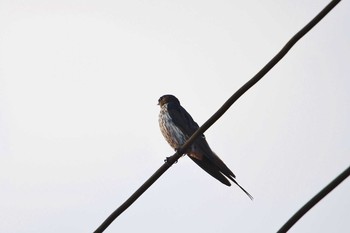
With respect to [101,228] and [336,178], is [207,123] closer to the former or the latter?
[101,228]

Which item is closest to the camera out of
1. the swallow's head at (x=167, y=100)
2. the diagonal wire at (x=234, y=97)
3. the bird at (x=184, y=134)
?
A: the diagonal wire at (x=234, y=97)

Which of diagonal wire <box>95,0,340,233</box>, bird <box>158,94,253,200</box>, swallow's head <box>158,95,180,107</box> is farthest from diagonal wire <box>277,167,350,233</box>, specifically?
swallow's head <box>158,95,180,107</box>

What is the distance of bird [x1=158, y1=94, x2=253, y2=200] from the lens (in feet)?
24.6

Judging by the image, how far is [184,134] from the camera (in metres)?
8.91

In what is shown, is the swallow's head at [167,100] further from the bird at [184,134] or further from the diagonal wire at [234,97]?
the diagonal wire at [234,97]

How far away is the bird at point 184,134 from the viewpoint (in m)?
7.49

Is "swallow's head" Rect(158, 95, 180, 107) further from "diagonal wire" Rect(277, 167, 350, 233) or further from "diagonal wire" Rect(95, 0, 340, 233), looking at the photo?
"diagonal wire" Rect(277, 167, 350, 233)

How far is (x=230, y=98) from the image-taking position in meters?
3.27

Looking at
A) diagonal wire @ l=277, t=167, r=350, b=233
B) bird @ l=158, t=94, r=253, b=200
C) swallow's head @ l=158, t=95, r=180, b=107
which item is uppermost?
swallow's head @ l=158, t=95, r=180, b=107

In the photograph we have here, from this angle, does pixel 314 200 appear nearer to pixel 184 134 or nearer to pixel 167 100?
pixel 184 134

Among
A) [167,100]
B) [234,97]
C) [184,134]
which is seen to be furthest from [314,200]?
[167,100]

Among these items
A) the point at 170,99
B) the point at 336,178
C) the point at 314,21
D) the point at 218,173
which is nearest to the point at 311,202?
the point at 336,178

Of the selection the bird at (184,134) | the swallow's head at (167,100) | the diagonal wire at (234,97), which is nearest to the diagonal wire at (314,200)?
the diagonal wire at (234,97)

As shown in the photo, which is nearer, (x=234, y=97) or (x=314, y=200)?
(x=314, y=200)
